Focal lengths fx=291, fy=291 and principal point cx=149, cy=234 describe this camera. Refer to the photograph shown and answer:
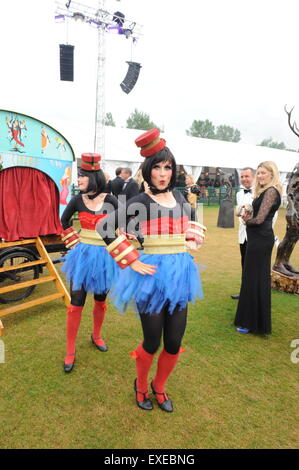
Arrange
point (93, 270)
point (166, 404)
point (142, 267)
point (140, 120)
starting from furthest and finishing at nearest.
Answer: point (140, 120) < point (93, 270) < point (166, 404) < point (142, 267)

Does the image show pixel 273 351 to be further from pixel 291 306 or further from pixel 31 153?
pixel 31 153

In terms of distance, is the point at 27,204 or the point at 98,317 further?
the point at 27,204

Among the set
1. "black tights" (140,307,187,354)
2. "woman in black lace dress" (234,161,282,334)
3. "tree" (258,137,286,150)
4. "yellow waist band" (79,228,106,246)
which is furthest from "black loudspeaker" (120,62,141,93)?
"tree" (258,137,286,150)

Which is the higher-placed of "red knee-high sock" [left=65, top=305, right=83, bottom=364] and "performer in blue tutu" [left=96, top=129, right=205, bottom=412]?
"performer in blue tutu" [left=96, top=129, right=205, bottom=412]

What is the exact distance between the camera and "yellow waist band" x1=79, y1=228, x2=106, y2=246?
276 cm

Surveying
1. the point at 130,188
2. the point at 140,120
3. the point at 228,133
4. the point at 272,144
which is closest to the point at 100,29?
the point at 130,188

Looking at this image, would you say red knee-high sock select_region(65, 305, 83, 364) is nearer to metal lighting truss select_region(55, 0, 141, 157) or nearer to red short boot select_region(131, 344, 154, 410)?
red short boot select_region(131, 344, 154, 410)

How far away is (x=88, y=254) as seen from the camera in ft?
9.02

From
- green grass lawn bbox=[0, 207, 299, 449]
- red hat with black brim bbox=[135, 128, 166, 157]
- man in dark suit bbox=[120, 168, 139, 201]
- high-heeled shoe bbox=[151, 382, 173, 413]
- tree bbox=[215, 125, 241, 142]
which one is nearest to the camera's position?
red hat with black brim bbox=[135, 128, 166, 157]

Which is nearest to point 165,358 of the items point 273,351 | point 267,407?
point 267,407

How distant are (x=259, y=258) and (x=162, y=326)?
6.09 feet

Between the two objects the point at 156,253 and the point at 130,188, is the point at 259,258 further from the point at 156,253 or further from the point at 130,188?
the point at 130,188

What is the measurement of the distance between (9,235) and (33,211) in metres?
0.47

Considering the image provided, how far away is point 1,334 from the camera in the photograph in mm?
3338
